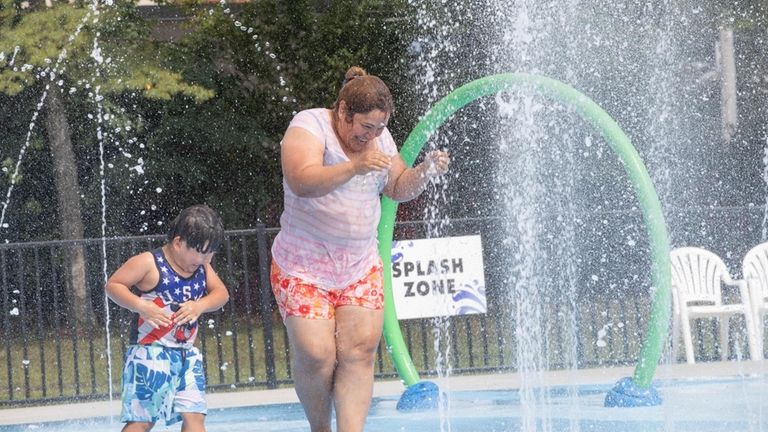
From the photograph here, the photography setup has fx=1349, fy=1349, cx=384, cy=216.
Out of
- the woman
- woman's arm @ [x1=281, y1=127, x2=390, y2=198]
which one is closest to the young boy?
the woman

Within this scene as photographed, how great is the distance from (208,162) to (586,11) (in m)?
5.16

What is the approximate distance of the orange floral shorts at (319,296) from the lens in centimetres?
465

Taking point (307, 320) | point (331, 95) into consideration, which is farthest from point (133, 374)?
point (331, 95)

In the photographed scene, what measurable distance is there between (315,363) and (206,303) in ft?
1.95

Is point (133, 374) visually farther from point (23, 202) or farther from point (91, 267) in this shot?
point (23, 202)

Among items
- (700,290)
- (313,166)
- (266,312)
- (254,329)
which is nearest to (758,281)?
(700,290)

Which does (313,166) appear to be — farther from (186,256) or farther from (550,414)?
(550,414)

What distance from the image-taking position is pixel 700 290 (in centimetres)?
1071

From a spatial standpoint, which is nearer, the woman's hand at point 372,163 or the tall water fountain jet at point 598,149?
the woman's hand at point 372,163

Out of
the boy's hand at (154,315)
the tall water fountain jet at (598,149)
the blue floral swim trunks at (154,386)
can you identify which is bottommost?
the blue floral swim trunks at (154,386)

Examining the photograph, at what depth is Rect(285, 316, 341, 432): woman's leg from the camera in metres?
4.63

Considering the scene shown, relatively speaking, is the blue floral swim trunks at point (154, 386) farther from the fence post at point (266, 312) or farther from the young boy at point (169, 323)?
the fence post at point (266, 312)

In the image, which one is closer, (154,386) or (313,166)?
(313,166)

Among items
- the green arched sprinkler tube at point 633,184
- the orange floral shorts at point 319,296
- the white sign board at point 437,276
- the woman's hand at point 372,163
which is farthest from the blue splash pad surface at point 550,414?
the woman's hand at point 372,163
